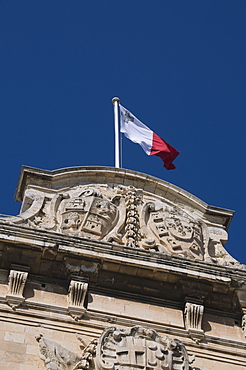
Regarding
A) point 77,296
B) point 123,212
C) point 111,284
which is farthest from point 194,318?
point 123,212

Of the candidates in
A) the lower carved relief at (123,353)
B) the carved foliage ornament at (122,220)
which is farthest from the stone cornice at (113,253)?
the lower carved relief at (123,353)

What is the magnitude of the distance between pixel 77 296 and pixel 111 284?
84 cm

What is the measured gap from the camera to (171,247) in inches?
747

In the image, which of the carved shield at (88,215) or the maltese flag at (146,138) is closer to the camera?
the carved shield at (88,215)

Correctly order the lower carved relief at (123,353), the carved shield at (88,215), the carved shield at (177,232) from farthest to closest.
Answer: the carved shield at (177,232) → the carved shield at (88,215) → the lower carved relief at (123,353)

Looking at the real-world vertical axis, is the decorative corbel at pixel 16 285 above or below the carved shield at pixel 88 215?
below

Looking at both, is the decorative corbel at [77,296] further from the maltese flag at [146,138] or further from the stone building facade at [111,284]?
the maltese flag at [146,138]

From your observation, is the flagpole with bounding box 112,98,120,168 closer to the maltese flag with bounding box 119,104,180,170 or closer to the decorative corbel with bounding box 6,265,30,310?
the maltese flag with bounding box 119,104,180,170

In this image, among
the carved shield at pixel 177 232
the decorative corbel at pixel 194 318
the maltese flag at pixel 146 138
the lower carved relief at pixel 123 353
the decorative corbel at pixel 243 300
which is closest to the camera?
the lower carved relief at pixel 123 353

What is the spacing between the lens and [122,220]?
1927cm

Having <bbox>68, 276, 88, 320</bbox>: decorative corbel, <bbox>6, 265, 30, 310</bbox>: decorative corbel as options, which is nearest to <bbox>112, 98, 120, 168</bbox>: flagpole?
<bbox>68, 276, 88, 320</bbox>: decorative corbel

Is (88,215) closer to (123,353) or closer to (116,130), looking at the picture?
(123,353)

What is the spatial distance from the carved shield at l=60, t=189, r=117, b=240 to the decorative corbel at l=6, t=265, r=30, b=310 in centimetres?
155

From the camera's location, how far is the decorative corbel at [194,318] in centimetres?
1728
